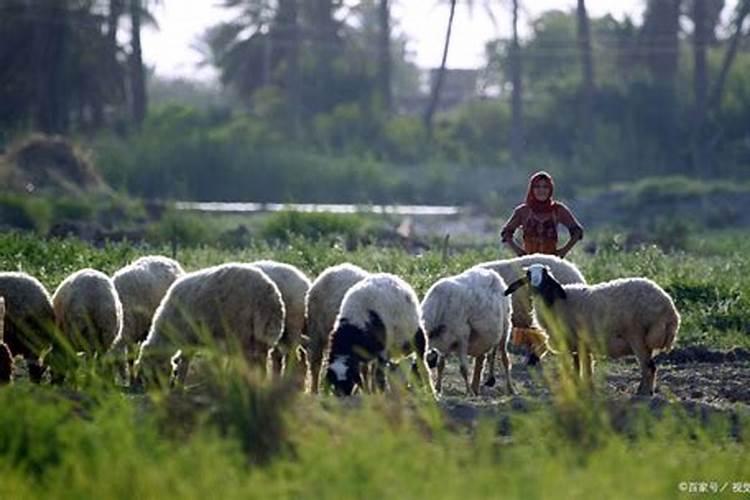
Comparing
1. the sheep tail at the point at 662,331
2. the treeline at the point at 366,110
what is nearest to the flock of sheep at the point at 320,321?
the sheep tail at the point at 662,331

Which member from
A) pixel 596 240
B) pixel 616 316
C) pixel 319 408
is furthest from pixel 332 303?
pixel 596 240

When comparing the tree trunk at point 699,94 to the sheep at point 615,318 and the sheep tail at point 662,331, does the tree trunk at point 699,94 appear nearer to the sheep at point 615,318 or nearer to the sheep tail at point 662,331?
the sheep at point 615,318

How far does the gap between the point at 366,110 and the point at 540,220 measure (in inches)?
1657

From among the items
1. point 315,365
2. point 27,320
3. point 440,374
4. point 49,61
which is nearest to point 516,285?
point 440,374

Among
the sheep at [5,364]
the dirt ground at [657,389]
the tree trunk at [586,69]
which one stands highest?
the tree trunk at [586,69]

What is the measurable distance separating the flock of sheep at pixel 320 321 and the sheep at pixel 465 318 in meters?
0.01

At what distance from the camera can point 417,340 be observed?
15148 millimetres

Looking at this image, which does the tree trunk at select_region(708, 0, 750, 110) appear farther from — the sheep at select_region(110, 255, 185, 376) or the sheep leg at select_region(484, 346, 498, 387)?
the sheep at select_region(110, 255, 185, 376)

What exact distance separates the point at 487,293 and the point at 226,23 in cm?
5296

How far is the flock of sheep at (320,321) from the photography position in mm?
14797

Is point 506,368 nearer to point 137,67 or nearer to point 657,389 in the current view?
point 657,389

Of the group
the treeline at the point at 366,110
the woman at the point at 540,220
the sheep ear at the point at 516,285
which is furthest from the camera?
the treeline at the point at 366,110

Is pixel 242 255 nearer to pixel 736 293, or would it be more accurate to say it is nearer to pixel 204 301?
pixel 736 293

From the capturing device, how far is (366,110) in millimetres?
60906
